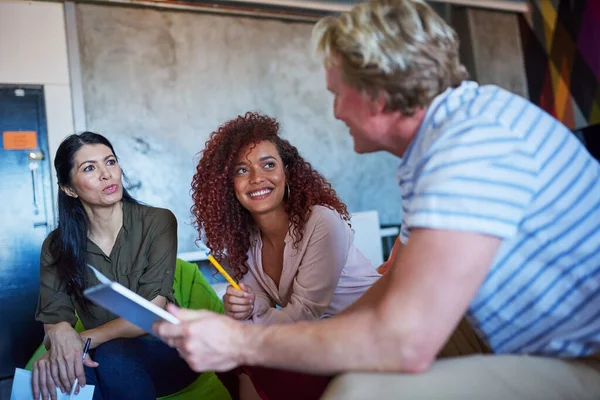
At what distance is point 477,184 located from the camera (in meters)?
0.79

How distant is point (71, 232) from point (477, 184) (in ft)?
5.70

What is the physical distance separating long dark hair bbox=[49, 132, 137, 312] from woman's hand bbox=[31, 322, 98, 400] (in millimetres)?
286

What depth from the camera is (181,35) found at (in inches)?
149

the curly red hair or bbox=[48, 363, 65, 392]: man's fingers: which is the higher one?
the curly red hair

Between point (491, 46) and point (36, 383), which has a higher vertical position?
point (491, 46)

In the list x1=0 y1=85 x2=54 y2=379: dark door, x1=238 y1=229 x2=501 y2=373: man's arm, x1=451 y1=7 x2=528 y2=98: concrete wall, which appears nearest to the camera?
x1=238 y1=229 x2=501 y2=373: man's arm

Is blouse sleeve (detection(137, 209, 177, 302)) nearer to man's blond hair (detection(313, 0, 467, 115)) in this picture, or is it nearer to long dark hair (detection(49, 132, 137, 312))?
long dark hair (detection(49, 132, 137, 312))

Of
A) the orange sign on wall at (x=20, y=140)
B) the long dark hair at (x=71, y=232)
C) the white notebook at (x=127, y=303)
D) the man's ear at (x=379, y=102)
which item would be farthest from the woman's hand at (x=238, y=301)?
the orange sign on wall at (x=20, y=140)

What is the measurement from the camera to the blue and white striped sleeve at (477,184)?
0.78 meters

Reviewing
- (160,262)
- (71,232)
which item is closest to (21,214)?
(71,232)

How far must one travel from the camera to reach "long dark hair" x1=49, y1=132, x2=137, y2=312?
78.6 inches

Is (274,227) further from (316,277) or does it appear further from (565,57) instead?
(565,57)

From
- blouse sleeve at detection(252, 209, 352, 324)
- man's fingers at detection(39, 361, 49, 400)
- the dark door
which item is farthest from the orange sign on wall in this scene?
blouse sleeve at detection(252, 209, 352, 324)

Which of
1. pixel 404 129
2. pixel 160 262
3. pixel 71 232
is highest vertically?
pixel 404 129
